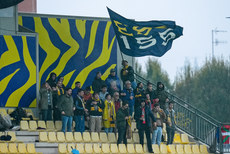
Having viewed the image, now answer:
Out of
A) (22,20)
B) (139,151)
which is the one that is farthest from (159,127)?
(22,20)

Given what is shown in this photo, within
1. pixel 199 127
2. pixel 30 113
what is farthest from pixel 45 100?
pixel 199 127

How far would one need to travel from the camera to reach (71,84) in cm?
3180

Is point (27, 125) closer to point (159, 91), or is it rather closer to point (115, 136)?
point (115, 136)

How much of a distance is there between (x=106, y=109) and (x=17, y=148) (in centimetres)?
452

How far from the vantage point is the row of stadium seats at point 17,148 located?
24.4 m

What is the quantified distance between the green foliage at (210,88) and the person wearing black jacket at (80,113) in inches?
1626

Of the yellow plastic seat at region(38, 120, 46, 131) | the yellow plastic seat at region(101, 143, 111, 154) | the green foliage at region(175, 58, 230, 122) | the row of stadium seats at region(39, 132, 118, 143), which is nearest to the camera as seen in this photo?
the row of stadium seats at region(39, 132, 118, 143)

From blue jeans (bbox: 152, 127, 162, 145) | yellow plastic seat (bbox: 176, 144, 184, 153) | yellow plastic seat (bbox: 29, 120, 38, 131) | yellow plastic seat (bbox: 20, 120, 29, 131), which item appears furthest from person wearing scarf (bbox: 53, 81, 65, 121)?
yellow plastic seat (bbox: 176, 144, 184, 153)

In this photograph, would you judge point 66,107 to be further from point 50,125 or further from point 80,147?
point 80,147

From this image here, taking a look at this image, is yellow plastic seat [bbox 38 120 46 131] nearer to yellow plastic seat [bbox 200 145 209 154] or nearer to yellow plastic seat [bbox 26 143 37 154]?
yellow plastic seat [bbox 26 143 37 154]

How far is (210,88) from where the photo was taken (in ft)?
236

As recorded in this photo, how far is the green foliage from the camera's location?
68750 millimetres

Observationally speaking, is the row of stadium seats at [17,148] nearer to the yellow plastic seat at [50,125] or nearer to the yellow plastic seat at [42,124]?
the yellow plastic seat at [42,124]

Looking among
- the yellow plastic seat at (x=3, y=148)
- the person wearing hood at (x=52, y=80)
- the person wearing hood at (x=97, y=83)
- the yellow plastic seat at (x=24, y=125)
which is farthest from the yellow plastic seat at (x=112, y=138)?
the yellow plastic seat at (x=3, y=148)
